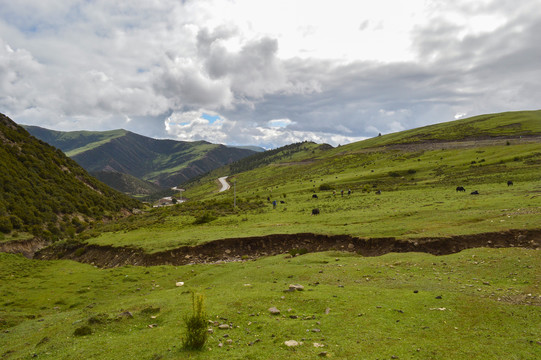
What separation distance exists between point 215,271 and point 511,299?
2031 cm

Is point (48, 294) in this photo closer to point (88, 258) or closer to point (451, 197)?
point (88, 258)

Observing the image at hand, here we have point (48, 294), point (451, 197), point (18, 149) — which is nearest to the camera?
point (48, 294)

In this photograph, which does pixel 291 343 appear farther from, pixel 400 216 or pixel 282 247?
pixel 400 216

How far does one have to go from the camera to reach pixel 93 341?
11.8 meters

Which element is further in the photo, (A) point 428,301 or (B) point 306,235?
(B) point 306,235

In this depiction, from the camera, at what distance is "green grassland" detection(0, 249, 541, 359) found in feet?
32.1

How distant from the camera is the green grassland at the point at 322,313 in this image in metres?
9.80

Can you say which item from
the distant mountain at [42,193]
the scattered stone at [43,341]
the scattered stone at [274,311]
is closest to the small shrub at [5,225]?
the distant mountain at [42,193]

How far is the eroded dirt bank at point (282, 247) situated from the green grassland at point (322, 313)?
3.47 m

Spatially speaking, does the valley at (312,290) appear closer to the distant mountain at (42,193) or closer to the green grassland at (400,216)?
the green grassland at (400,216)

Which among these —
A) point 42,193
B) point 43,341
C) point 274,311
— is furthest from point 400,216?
point 42,193

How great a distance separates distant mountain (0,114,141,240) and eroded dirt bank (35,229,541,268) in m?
20.3

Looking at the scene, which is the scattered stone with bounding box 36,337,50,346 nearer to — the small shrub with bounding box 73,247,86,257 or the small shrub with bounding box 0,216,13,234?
the small shrub with bounding box 73,247,86,257

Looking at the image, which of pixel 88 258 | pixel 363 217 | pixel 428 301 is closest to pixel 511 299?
pixel 428 301
